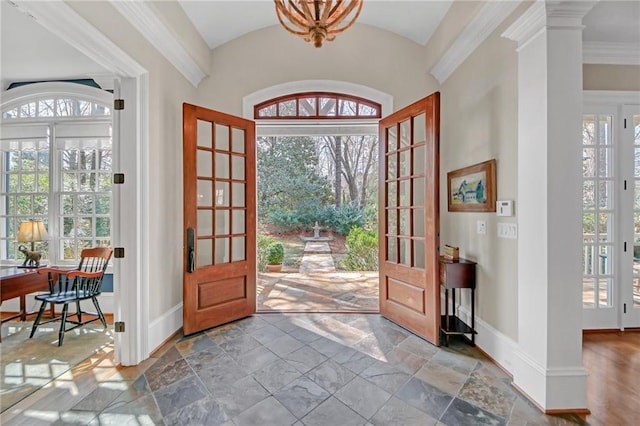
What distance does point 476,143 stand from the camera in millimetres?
2850

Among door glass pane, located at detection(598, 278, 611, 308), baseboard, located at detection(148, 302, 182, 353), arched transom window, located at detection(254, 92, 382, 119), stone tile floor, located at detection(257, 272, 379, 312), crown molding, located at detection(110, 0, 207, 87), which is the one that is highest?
crown molding, located at detection(110, 0, 207, 87)

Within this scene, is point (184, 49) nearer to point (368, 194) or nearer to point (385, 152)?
point (385, 152)

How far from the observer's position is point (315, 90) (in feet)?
12.6

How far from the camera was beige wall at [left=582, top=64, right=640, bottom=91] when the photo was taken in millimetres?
3160

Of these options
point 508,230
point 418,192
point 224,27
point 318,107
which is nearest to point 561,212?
point 508,230

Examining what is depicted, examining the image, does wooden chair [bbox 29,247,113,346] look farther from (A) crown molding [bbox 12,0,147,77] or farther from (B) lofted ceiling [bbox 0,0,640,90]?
(B) lofted ceiling [bbox 0,0,640,90]

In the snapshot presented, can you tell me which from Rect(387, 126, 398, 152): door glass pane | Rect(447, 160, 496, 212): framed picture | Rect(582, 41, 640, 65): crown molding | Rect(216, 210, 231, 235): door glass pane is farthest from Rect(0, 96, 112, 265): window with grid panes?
Rect(582, 41, 640, 65): crown molding

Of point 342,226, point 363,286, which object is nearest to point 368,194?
point 342,226

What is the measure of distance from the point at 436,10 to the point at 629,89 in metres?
2.29

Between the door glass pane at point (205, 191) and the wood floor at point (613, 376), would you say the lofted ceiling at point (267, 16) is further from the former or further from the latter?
the wood floor at point (613, 376)

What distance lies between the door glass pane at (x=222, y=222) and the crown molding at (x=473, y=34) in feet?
10.2

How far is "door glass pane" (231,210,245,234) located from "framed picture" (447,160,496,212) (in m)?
2.49

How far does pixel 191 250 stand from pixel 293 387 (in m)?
1.70

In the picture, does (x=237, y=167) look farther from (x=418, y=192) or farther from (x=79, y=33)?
(x=418, y=192)
